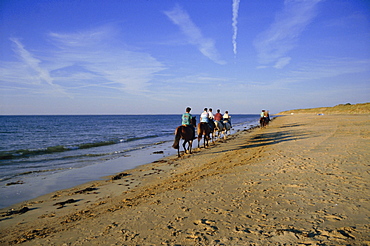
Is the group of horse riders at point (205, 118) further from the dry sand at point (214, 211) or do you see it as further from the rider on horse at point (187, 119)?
the dry sand at point (214, 211)

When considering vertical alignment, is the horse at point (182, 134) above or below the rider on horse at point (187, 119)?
below

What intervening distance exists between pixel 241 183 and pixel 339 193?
7.60ft

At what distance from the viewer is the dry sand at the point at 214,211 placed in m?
3.35

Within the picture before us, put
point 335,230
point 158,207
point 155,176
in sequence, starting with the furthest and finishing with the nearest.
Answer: point 155,176, point 158,207, point 335,230

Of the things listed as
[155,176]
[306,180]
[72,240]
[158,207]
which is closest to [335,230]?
[306,180]

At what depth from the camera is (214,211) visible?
4.28 metres

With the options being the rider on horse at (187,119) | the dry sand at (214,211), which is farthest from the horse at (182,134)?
the dry sand at (214,211)

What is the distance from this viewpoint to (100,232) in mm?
3768

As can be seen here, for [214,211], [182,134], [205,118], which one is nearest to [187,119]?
[182,134]

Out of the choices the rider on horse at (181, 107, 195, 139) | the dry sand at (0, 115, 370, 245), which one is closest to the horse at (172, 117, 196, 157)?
the rider on horse at (181, 107, 195, 139)

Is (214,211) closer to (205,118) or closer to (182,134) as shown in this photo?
(182,134)

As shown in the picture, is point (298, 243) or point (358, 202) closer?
point (298, 243)

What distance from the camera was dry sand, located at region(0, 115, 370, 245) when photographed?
3.35m

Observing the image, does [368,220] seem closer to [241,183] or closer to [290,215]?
[290,215]
